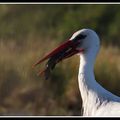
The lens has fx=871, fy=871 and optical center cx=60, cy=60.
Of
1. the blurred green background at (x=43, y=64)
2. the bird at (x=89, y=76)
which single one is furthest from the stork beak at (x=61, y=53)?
the blurred green background at (x=43, y=64)

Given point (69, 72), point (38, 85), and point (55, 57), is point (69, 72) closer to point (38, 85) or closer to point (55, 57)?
point (38, 85)

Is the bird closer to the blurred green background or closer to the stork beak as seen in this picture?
the stork beak

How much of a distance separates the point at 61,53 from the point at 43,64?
4368 millimetres

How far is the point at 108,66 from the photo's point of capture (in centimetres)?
1355

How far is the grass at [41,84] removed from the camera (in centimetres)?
1229

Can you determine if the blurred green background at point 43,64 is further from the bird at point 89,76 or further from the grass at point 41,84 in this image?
the bird at point 89,76

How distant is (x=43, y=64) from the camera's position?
1254 cm

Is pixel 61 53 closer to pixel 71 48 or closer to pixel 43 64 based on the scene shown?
pixel 71 48

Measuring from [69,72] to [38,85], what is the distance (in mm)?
514

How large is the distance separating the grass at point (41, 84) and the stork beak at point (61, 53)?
358 centimetres

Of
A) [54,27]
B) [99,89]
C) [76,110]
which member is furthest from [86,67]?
[54,27]

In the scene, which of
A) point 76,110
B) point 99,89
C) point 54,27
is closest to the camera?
point 99,89

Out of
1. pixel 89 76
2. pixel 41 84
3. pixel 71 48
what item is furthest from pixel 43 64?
pixel 89 76

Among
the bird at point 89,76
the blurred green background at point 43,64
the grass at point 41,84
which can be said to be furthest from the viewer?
the blurred green background at point 43,64
